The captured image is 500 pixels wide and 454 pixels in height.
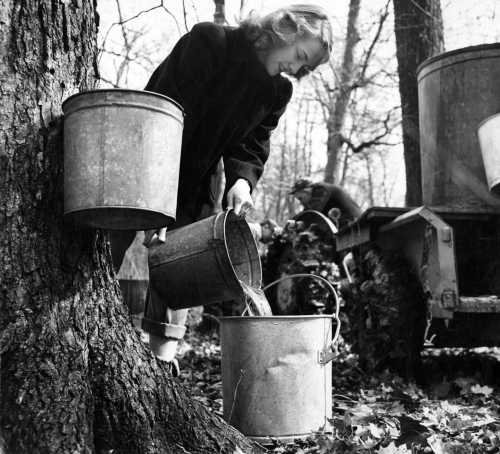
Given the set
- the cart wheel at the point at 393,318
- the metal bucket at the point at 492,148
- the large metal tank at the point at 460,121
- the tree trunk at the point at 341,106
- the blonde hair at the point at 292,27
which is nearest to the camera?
the blonde hair at the point at 292,27

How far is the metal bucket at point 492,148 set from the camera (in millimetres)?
3760

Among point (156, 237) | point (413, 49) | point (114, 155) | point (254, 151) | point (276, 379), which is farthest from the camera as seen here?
point (413, 49)

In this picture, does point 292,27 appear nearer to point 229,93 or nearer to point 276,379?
point 229,93

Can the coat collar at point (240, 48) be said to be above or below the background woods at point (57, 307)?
above

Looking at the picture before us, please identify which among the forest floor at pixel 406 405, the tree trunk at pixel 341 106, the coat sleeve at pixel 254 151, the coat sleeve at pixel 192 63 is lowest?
the forest floor at pixel 406 405

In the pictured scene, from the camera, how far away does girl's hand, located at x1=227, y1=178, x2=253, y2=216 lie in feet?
10.3

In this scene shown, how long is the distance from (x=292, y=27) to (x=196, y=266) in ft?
4.04

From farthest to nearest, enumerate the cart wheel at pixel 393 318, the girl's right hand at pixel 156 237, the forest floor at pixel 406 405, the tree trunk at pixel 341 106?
the tree trunk at pixel 341 106 < the cart wheel at pixel 393 318 < the girl's right hand at pixel 156 237 < the forest floor at pixel 406 405

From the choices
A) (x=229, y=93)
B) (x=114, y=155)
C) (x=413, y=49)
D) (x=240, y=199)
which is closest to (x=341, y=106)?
(x=413, y=49)

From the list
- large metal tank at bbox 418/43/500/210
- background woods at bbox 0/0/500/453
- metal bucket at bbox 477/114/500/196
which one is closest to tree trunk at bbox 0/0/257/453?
background woods at bbox 0/0/500/453

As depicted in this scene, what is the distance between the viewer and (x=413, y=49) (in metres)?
7.03

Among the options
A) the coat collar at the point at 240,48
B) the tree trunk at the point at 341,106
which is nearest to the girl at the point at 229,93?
the coat collar at the point at 240,48

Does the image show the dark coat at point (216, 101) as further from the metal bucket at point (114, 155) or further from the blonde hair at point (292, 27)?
the metal bucket at point (114, 155)

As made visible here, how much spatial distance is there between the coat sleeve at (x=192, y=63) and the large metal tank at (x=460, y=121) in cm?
200
